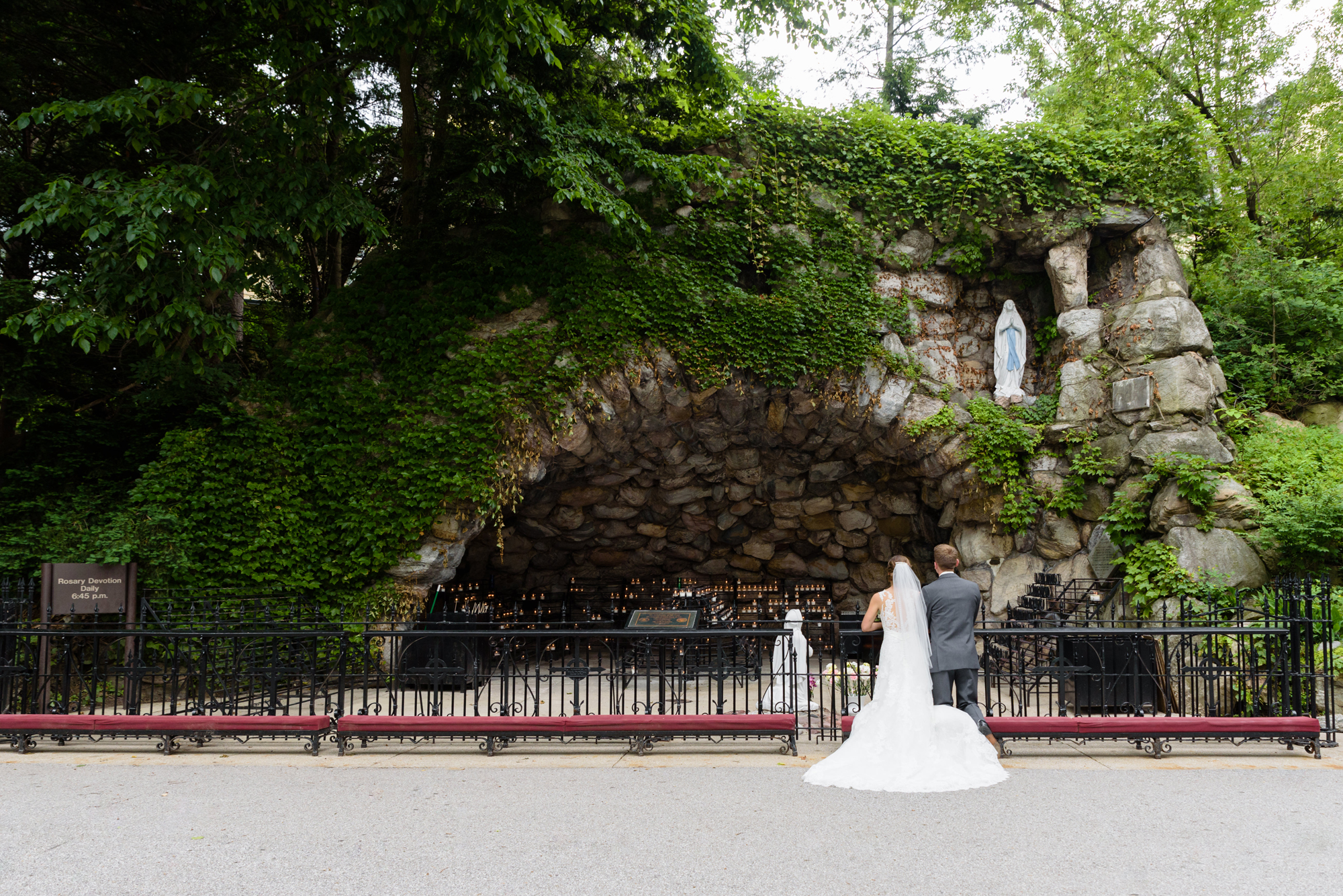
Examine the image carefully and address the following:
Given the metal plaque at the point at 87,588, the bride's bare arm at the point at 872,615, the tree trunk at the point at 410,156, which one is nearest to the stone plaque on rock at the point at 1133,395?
the bride's bare arm at the point at 872,615

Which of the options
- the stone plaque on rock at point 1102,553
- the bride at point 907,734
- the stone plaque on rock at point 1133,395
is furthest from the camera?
the stone plaque on rock at point 1133,395

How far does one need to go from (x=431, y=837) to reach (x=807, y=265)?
9.77 meters

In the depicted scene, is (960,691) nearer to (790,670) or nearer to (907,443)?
(790,670)

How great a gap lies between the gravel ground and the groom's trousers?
50cm

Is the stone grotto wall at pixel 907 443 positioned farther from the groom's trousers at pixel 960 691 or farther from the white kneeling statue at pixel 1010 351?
the groom's trousers at pixel 960 691

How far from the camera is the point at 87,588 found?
25.1 ft

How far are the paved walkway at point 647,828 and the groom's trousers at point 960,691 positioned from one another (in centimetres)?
53

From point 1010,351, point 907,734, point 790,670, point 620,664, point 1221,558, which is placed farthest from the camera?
point 1010,351

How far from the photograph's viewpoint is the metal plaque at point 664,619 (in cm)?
676

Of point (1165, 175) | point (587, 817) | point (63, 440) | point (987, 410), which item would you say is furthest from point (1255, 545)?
point (63, 440)

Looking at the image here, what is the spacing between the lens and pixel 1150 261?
11.8 meters

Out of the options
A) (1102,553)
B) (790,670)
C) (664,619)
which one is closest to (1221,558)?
(1102,553)

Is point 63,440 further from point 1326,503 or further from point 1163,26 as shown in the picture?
point 1163,26

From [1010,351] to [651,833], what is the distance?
10321mm
